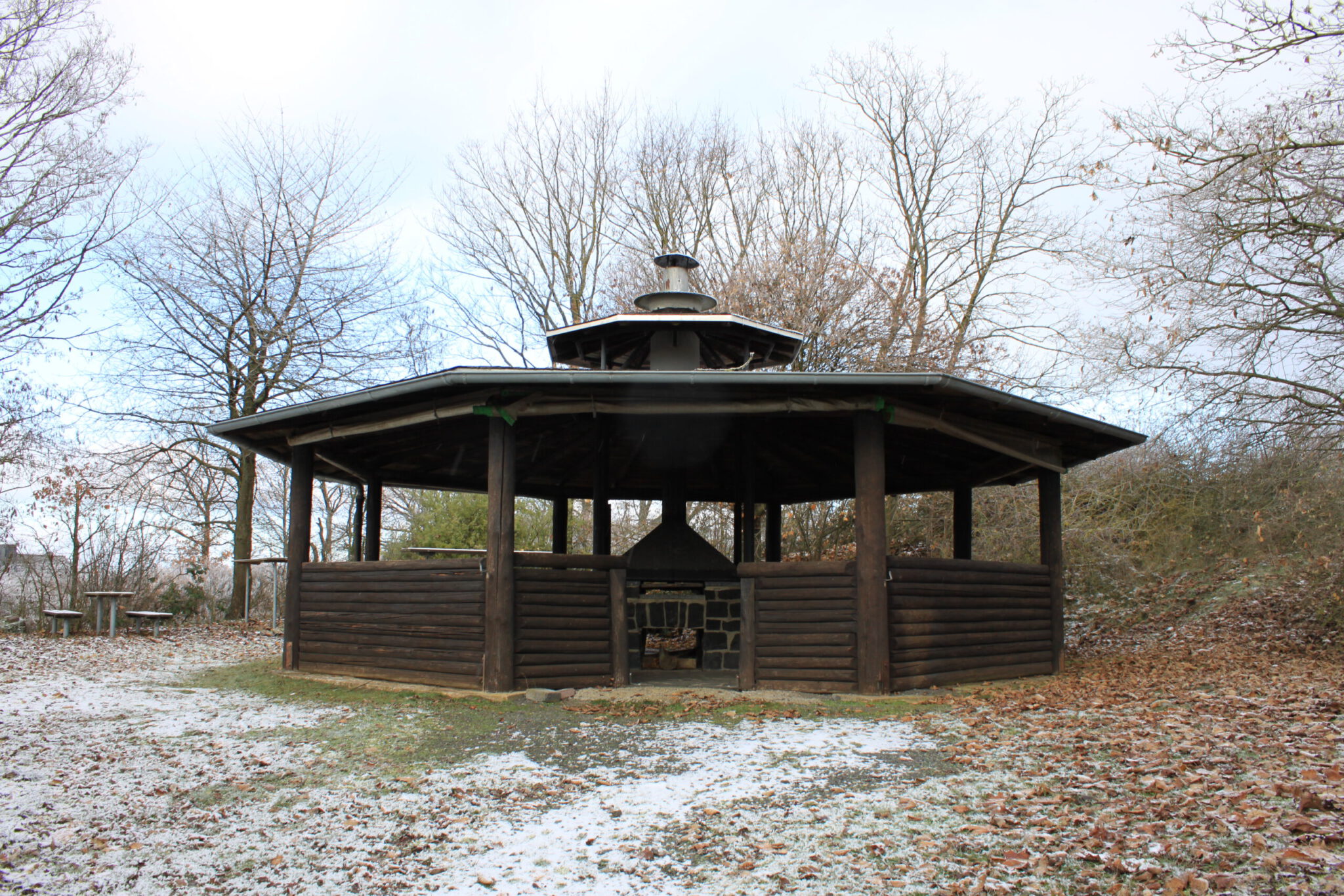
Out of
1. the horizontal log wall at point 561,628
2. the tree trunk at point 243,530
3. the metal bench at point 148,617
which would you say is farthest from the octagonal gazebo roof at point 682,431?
the tree trunk at point 243,530

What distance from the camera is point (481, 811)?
15.1 ft

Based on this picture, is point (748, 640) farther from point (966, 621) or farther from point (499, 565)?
point (499, 565)

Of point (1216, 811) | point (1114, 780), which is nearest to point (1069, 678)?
point (1114, 780)

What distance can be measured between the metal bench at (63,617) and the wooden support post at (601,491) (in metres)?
8.26

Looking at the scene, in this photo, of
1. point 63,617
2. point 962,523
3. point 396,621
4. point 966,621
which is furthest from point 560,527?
point 63,617

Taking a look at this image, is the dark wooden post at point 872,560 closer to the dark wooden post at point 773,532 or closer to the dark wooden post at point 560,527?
the dark wooden post at point 773,532

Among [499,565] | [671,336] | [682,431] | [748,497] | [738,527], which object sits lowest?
[499,565]

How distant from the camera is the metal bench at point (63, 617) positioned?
1311 cm

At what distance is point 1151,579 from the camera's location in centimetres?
1552

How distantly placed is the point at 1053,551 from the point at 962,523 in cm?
173

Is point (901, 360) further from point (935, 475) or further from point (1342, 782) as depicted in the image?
point (1342, 782)

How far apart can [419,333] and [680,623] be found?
598 inches

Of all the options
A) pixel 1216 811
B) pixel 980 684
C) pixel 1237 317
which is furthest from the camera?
pixel 1237 317

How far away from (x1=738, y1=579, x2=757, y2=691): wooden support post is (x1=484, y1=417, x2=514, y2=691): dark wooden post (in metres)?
2.11
